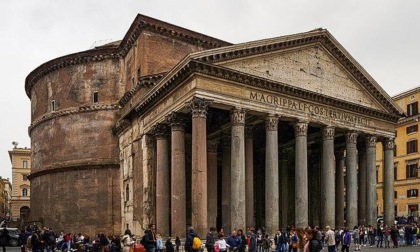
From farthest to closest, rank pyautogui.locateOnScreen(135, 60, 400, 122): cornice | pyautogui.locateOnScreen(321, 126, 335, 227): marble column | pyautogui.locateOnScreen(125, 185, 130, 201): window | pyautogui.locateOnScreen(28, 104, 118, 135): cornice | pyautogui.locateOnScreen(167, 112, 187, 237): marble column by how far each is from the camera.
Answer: pyautogui.locateOnScreen(28, 104, 118, 135): cornice, pyautogui.locateOnScreen(125, 185, 130, 201): window, pyautogui.locateOnScreen(321, 126, 335, 227): marble column, pyautogui.locateOnScreen(167, 112, 187, 237): marble column, pyautogui.locateOnScreen(135, 60, 400, 122): cornice

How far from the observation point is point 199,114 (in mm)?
18719

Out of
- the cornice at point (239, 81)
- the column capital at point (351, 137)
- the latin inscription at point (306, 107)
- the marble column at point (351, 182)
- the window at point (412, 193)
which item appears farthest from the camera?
the window at point (412, 193)

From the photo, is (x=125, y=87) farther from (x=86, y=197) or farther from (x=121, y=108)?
(x=86, y=197)

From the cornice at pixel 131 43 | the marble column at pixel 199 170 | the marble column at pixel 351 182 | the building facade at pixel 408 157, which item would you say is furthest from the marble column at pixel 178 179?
the building facade at pixel 408 157

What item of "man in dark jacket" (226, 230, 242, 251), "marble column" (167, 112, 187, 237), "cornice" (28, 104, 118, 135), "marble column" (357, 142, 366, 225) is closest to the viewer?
"man in dark jacket" (226, 230, 242, 251)

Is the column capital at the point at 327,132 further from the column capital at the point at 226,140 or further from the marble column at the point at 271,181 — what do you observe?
the column capital at the point at 226,140

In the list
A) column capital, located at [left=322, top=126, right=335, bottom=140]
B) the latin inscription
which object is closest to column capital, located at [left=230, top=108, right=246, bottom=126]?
the latin inscription

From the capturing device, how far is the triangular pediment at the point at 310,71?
2094 centimetres

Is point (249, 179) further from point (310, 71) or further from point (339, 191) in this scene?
point (339, 191)

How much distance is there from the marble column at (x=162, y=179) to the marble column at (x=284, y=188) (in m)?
8.66

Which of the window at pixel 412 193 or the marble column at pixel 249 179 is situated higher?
the marble column at pixel 249 179

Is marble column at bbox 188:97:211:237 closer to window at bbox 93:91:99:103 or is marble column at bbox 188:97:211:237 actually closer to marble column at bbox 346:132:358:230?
marble column at bbox 346:132:358:230

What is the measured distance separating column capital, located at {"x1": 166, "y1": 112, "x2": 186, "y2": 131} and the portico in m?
0.04

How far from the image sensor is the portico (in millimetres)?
19172
